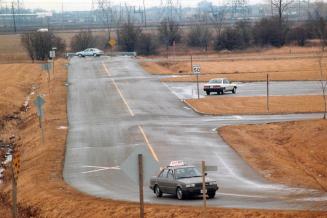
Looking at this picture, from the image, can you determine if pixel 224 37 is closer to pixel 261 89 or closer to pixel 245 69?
pixel 245 69

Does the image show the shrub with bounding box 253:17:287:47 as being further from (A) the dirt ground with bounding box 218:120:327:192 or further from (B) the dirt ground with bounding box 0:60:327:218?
(A) the dirt ground with bounding box 218:120:327:192

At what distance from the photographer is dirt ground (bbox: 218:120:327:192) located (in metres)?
29.2

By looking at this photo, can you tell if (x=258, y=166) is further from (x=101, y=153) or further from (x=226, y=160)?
(x=101, y=153)

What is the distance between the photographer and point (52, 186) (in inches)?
1121

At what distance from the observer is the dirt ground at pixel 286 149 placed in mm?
29219

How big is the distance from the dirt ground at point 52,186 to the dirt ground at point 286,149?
6.75 meters

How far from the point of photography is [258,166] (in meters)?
31.3

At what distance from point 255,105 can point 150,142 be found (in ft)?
51.5

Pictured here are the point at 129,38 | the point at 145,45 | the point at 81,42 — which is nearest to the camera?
the point at 145,45

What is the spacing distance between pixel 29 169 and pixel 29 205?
701cm

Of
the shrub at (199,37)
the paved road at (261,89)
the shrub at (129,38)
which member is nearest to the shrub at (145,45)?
the shrub at (129,38)

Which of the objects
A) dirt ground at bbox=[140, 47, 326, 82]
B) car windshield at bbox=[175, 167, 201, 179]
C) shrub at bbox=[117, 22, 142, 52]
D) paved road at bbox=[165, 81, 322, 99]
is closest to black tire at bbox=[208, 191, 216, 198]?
car windshield at bbox=[175, 167, 201, 179]

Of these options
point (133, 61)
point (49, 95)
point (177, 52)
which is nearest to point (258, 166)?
point (49, 95)

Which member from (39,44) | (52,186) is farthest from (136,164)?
(39,44)
